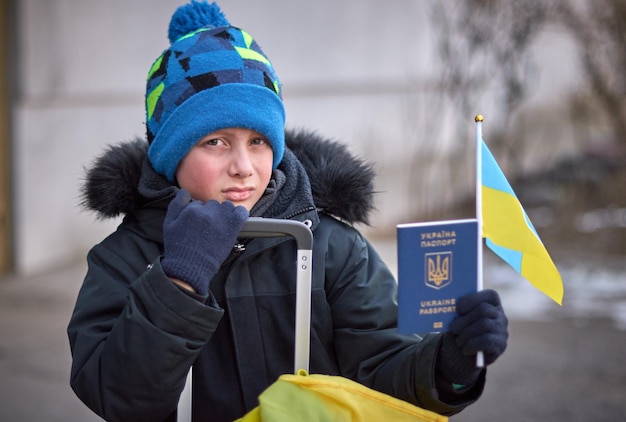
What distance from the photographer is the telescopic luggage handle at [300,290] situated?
207 centimetres

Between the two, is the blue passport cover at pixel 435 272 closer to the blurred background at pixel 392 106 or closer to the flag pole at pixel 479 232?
the flag pole at pixel 479 232

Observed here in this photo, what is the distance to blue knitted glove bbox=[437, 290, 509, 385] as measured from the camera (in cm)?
185

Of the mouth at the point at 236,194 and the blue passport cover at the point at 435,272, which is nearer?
the blue passport cover at the point at 435,272

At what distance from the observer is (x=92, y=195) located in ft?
7.95

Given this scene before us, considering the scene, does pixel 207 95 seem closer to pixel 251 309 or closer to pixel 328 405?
pixel 251 309

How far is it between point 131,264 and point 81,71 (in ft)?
17.0

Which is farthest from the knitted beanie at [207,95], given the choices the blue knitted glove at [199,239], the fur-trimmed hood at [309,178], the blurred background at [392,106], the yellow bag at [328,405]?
the blurred background at [392,106]

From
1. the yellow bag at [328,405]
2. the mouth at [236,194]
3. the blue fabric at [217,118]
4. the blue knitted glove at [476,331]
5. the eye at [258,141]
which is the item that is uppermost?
the blue fabric at [217,118]

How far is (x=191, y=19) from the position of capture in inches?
96.8

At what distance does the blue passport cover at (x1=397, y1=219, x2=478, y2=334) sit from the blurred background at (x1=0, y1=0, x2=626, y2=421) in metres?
4.62

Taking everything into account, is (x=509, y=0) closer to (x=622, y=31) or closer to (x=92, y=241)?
(x=622, y=31)

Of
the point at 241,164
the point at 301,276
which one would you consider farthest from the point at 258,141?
the point at 301,276

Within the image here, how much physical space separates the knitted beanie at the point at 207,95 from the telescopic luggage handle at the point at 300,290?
28 cm

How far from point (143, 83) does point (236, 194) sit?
17.0ft
